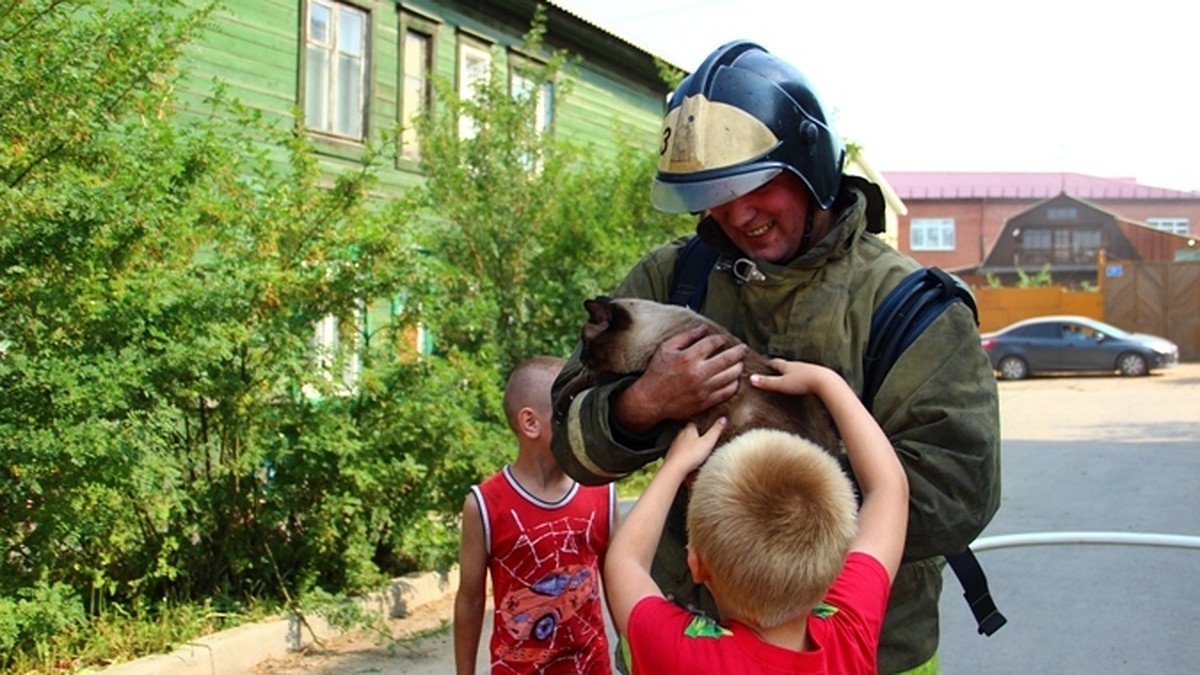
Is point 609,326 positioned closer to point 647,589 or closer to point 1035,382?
point 647,589

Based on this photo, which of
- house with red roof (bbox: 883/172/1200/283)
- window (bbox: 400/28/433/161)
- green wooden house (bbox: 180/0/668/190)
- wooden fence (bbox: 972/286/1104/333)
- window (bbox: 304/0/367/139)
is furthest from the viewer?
house with red roof (bbox: 883/172/1200/283)

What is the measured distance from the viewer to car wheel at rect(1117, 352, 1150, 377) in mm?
31703

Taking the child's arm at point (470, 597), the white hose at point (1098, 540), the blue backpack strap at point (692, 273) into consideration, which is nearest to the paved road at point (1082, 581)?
the white hose at point (1098, 540)

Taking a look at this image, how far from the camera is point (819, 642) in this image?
2156mm

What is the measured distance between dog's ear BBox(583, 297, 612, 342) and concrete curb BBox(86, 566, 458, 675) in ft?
14.2

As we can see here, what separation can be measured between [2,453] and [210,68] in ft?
28.2

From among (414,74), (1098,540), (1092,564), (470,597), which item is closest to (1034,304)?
(414,74)

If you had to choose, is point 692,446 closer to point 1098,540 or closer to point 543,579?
point 543,579

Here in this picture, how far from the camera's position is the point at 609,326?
8.29 ft

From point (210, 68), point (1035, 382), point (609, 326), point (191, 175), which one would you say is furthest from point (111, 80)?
point (1035, 382)

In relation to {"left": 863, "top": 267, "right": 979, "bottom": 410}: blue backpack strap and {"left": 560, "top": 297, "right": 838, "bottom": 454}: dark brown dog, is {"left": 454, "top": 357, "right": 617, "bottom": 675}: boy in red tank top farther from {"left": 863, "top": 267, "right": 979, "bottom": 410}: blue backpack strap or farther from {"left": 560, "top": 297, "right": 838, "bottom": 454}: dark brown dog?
{"left": 863, "top": 267, "right": 979, "bottom": 410}: blue backpack strap

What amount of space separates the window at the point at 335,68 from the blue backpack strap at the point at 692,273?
12437 mm

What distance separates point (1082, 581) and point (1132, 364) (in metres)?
25.1

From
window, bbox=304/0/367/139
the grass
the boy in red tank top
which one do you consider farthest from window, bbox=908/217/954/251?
the boy in red tank top
